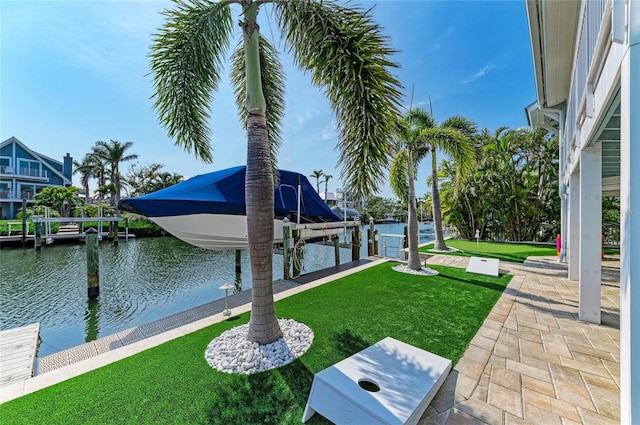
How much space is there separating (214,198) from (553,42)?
9501 mm

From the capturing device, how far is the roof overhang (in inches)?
214

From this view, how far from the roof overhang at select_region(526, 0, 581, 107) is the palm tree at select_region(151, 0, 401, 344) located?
4.93 metres

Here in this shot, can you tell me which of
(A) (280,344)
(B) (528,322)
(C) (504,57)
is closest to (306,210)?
(A) (280,344)

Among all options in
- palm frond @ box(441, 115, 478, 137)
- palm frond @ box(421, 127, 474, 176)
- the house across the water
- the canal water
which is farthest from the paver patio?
the house across the water

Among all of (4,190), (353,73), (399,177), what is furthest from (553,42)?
(4,190)

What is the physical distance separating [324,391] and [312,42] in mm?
3940

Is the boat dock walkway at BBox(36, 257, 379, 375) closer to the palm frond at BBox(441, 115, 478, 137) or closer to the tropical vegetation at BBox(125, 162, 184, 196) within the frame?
the palm frond at BBox(441, 115, 478, 137)

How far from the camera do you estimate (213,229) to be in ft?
23.3

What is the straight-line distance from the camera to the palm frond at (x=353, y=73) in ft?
10.3

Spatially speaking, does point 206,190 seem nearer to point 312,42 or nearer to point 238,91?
point 238,91

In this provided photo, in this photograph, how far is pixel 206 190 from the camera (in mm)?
6754

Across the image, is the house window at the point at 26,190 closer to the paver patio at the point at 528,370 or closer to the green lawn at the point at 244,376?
the paver patio at the point at 528,370

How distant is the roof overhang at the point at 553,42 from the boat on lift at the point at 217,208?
7.04 metres

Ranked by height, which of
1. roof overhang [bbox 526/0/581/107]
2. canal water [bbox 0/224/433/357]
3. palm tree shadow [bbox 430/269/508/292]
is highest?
roof overhang [bbox 526/0/581/107]
